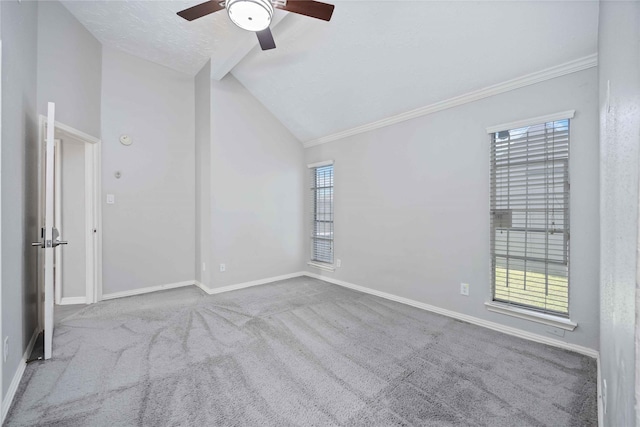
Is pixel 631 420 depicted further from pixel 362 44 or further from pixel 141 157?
pixel 141 157

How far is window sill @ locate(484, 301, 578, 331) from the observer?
232 centimetres

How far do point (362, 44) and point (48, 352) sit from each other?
390 cm

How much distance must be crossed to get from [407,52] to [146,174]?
371cm

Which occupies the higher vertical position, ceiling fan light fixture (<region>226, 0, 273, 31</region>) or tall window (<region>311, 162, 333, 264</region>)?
ceiling fan light fixture (<region>226, 0, 273, 31</region>)

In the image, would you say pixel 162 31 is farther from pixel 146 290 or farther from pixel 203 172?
pixel 146 290

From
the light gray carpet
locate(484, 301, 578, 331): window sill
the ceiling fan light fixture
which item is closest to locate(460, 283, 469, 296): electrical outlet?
locate(484, 301, 578, 331): window sill

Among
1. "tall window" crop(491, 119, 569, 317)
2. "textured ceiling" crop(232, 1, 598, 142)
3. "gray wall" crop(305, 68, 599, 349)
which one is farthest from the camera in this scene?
"tall window" crop(491, 119, 569, 317)

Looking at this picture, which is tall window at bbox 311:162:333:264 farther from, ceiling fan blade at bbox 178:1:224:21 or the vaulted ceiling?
ceiling fan blade at bbox 178:1:224:21

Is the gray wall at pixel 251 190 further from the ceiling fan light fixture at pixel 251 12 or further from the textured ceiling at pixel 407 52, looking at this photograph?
the ceiling fan light fixture at pixel 251 12

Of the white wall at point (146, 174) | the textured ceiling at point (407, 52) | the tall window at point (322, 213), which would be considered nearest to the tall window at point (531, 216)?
the textured ceiling at point (407, 52)

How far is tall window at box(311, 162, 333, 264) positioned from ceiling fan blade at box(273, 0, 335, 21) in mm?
2495

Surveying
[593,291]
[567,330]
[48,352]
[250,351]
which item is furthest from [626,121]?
[48,352]

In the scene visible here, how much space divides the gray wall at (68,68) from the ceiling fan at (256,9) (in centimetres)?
167

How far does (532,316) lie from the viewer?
2492 millimetres
